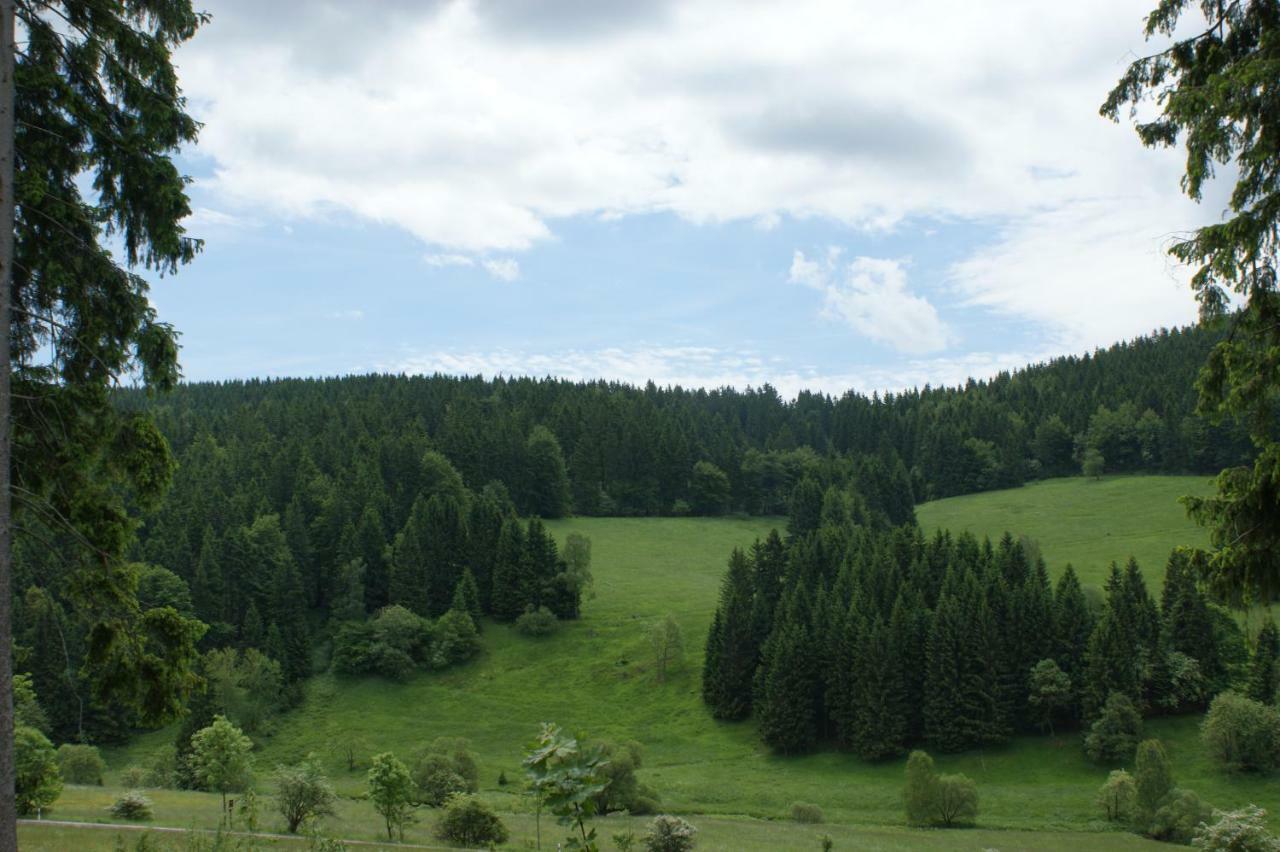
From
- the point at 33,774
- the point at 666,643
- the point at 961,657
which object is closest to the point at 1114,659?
the point at 961,657

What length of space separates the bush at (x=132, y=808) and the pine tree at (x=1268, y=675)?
70164 millimetres

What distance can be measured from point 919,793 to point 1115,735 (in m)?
20.4

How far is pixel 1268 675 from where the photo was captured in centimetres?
6600

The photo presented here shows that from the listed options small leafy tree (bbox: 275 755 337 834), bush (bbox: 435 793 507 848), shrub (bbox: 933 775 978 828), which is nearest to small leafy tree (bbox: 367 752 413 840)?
bush (bbox: 435 793 507 848)

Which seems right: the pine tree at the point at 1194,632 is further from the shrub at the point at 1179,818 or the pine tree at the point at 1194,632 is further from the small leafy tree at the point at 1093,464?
the small leafy tree at the point at 1093,464

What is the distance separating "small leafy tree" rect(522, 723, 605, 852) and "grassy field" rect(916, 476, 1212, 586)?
333 ft

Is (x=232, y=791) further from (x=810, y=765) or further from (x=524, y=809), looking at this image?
(x=810, y=765)

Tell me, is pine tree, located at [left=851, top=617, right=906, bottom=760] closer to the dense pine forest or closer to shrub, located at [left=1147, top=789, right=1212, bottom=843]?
the dense pine forest

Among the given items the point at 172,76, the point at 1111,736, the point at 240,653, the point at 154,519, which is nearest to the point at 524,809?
the point at 1111,736

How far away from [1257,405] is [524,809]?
48.9 m

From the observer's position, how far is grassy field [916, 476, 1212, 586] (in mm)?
109188

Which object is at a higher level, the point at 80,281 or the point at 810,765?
the point at 80,281

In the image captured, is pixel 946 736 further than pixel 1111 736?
Yes

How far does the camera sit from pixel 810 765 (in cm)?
7250
